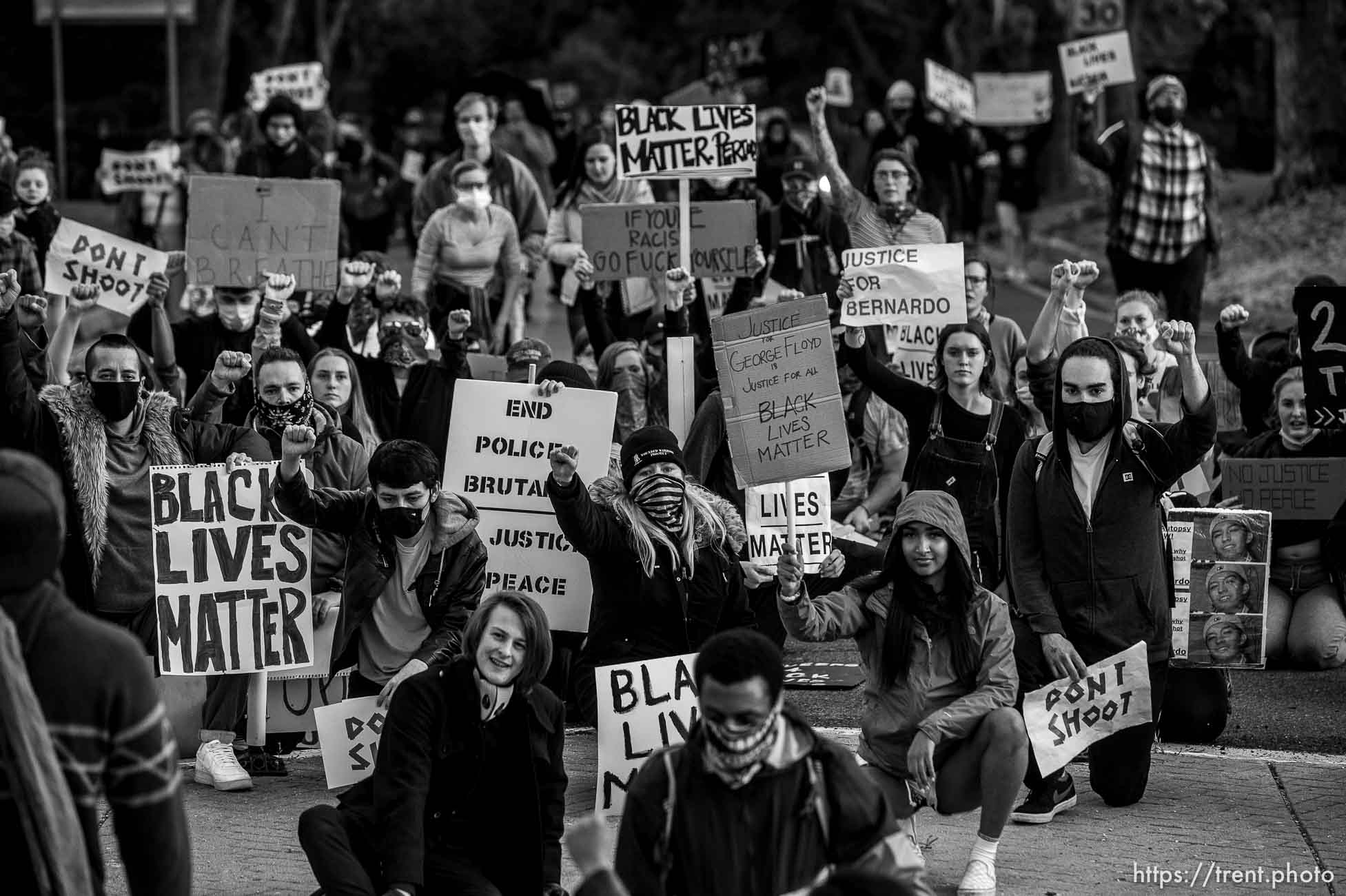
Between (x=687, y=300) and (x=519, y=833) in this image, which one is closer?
(x=519, y=833)

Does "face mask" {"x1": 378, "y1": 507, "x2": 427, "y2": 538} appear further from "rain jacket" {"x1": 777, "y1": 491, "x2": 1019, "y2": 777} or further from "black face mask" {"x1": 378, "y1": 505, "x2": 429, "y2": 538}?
"rain jacket" {"x1": 777, "y1": 491, "x2": 1019, "y2": 777}

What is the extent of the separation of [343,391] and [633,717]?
2658 millimetres

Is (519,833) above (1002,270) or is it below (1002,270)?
below

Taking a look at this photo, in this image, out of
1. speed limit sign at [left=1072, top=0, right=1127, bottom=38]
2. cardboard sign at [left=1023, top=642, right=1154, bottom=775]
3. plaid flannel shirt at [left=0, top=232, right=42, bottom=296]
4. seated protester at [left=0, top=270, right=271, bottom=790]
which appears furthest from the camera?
speed limit sign at [left=1072, top=0, right=1127, bottom=38]

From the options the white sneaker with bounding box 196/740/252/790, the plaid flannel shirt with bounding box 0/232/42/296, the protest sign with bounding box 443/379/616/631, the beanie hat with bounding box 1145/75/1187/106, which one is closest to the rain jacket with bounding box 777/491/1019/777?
Result: the protest sign with bounding box 443/379/616/631

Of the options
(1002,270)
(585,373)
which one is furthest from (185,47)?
(585,373)

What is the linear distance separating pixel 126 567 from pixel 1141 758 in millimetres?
3945

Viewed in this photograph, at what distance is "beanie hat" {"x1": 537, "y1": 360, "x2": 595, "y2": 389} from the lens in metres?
9.00

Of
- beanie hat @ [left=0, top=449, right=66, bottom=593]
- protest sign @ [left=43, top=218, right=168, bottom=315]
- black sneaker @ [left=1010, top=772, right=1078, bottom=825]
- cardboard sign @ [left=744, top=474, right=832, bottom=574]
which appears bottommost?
black sneaker @ [left=1010, top=772, right=1078, bottom=825]

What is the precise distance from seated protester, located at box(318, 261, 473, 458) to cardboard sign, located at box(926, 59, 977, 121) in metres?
11.7

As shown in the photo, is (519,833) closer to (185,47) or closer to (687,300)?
(687,300)

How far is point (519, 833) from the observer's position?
19.6ft

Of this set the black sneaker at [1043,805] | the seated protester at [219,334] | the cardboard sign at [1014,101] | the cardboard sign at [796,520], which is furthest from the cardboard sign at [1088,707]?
the cardboard sign at [1014,101]

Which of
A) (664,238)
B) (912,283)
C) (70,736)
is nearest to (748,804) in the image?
(70,736)
